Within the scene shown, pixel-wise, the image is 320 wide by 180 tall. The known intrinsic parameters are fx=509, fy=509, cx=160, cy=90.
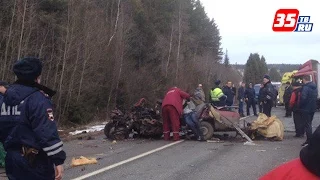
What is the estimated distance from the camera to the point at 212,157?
11.6 meters

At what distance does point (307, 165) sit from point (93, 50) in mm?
25783

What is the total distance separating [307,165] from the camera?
2.65 metres

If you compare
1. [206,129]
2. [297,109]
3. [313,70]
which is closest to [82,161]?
[206,129]

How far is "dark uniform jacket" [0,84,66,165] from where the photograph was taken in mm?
4312

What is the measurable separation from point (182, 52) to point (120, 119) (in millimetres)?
33949

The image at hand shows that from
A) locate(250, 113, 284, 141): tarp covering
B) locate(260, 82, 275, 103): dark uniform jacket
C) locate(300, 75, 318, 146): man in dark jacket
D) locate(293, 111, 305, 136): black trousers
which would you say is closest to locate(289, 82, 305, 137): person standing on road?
locate(293, 111, 305, 136): black trousers

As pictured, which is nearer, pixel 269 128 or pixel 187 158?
pixel 187 158

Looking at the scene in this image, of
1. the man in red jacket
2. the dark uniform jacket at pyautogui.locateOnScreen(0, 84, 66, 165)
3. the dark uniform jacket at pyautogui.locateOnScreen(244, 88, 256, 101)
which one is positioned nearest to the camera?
the dark uniform jacket at pyautogui.locateOnScreen(0, 84, 66, 165)

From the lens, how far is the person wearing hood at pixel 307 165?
8.44ft

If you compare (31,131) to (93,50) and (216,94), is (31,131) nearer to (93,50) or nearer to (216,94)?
(216,94)

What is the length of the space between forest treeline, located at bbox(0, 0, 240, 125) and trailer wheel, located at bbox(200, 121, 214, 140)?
10616 mm

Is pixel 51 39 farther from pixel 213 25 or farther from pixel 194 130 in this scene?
pixel 213 25

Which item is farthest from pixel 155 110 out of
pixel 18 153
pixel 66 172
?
pixel 18 153

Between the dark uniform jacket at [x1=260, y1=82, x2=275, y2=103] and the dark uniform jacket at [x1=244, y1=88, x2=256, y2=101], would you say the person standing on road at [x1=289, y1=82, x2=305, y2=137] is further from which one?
the dark uniform jacket at [x1=244, y1=88, x2=256, y2=101]
